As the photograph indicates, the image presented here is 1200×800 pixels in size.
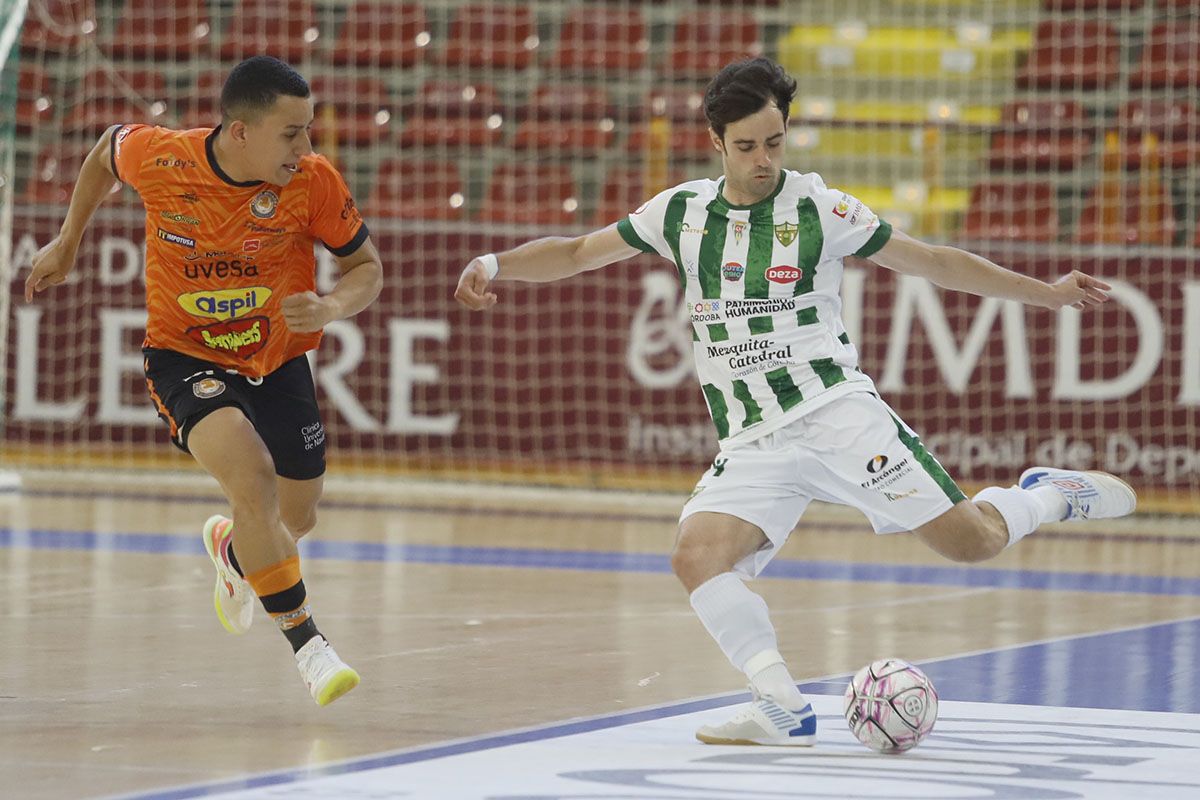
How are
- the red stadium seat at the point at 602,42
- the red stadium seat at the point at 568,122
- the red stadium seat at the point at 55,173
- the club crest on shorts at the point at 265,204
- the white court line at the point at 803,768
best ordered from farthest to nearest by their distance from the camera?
the red stadium seat at the point at 602,42, the red stadium seat at the point at 568,122, the red stadium seat at the point at 55,173, the club crest on shorts at the point at 265,204, the white court line at the point at 803,768

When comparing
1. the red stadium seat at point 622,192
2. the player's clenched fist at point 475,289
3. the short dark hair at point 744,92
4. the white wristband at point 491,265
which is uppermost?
the red stadium seat at point 622,192

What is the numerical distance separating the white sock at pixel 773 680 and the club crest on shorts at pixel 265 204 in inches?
78.8

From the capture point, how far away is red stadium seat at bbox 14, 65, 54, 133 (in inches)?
628

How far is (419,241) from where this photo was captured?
1448 centimetres

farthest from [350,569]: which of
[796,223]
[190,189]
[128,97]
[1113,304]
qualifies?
[128,97]

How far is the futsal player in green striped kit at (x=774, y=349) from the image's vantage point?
539 cm

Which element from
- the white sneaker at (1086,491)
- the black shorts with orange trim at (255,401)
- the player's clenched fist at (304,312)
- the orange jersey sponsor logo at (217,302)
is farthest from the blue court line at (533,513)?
the player's clenched fist at (304,312)

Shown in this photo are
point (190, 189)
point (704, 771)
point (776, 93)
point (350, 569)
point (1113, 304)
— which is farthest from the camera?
point (1113, 304)

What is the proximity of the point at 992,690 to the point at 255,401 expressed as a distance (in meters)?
2.45

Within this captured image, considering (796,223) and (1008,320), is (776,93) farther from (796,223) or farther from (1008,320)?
(1008,320)

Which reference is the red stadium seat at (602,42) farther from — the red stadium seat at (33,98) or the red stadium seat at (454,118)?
the red stadium seat at (33,98)

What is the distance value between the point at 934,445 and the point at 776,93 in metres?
8.32

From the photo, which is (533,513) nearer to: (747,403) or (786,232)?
(747,403)

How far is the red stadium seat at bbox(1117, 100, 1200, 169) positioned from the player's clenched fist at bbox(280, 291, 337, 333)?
33.3ft
